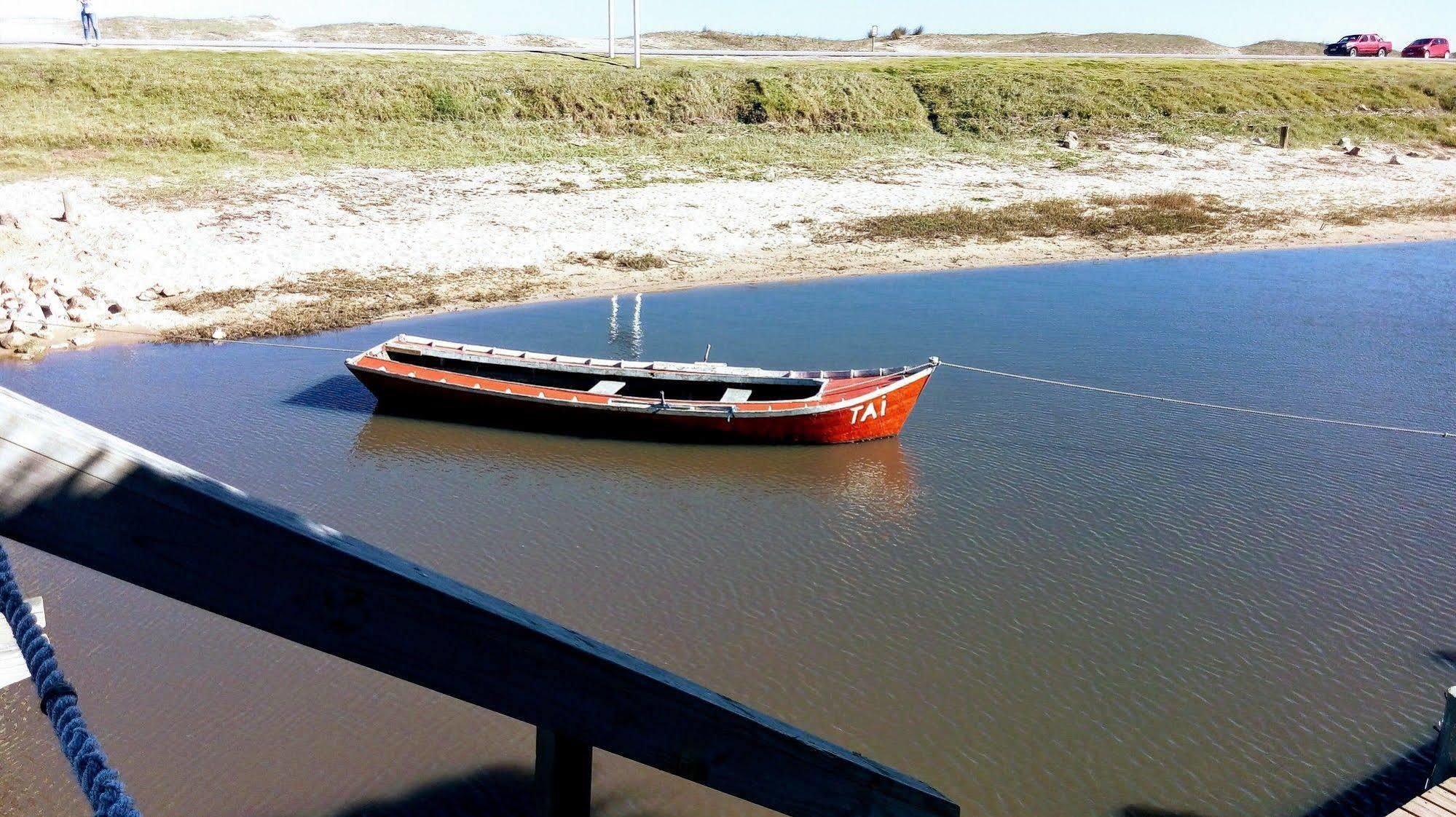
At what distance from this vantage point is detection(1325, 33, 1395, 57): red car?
63.4 meters

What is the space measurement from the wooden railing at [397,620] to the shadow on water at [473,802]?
709 centimetres

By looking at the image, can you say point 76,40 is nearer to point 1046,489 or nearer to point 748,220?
point 748,220

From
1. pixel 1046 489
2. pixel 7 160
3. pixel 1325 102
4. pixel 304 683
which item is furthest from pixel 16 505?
pixel 1325 102

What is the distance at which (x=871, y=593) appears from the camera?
1229 cm

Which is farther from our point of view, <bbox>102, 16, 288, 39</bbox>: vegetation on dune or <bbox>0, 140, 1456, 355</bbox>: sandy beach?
<bbox>102, 16, 288, 39</bbox>: vegetation on dune

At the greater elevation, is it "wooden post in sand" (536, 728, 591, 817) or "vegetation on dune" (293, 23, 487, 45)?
"vegetation on dune" (293, 23, 487, 45)

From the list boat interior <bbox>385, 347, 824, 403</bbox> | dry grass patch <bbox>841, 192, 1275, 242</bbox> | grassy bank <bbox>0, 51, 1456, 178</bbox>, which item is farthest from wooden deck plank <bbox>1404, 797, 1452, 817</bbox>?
grassy bank <bbox>0, 51, 1456, 178</bbox>

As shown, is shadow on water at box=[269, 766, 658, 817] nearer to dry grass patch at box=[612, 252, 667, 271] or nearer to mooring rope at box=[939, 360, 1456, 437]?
mooring rope at box=[939, 360, 1456, 437]

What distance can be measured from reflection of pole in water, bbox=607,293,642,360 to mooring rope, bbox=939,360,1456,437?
5893 millimetres

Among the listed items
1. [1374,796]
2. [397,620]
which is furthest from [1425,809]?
[397,620]

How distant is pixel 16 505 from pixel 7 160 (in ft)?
113

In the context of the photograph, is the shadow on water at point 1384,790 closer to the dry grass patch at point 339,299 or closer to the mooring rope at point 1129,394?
the mooring rope at point 1129,394

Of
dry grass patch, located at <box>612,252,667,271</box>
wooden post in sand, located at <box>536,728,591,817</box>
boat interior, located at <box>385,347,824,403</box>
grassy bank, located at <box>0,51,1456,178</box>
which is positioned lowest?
boat interior, located at <box>385,347,824,403</box>

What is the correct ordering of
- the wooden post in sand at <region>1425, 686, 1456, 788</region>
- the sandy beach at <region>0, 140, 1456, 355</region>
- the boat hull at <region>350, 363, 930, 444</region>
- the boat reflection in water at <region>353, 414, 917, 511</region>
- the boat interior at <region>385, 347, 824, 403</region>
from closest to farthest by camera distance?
the wooden post in sand at <region>1425, 686, 1456, 788</region> < the boat reflection in water at <region>353, 414, 917, 511</region> < the boat hull at <region>350, 363, 930, 444</region> < the boat interior at <region>385, 347, 824, 403</region> < the sandy beach at <region>0, 140, 1456, 355</region>
